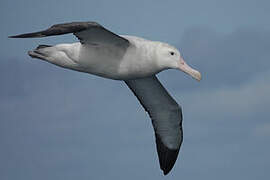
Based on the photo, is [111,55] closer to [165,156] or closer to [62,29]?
[62,29]

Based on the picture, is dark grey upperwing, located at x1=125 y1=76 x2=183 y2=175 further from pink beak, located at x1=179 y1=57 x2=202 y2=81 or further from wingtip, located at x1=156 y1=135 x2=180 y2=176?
pink beak, located at x1=179 y1=57 x2=202 y2=81

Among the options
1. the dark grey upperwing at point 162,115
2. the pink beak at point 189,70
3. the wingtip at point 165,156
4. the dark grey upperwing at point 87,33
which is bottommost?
the wingtip at point 165,156

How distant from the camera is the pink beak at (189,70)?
10719 mm

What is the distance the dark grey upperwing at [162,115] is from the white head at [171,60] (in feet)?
7.03

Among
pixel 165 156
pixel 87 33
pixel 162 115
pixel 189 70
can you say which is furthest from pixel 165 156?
pixel 87 33

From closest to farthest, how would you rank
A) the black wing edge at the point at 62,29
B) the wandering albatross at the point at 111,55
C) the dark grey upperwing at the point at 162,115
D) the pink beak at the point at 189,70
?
the black wing edge at the point at 62,29 < the wandering albatross at the point at 111,55 < the pink beak at the point at 189,70 < the dark grey upperwing at the point at 162,115

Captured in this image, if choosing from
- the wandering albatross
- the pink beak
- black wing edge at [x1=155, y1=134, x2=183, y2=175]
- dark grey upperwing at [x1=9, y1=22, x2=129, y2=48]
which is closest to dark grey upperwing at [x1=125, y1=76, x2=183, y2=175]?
black wing edge at [x1=155, y1=134, x2=183, y2=175]

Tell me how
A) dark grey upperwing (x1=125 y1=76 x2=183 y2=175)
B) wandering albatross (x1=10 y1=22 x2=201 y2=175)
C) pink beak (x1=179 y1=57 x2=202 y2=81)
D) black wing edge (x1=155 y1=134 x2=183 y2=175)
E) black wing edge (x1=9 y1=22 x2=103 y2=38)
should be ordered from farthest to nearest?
1. black wing edge (x1=155 y1=134 x2=183 y2=175)
2. dark grey upperwing (x1=125 y1=76 x2=183 y2=175)
3. pink beak (x1=179 y1=57 x2=202 y2=81)
4. wandering albatross (x1=10 y1=22 x2=201 y2=175)
5. black wing edge (x1=9 y1=22 x2=103 y2=38)

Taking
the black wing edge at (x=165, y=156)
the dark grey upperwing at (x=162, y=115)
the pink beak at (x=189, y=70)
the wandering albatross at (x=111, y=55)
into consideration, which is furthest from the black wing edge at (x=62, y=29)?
the black wing edge at (x=165, y=156)

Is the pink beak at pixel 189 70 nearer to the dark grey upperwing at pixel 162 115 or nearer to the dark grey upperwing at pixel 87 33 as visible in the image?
the dark grey upperwing at pixel 87 33

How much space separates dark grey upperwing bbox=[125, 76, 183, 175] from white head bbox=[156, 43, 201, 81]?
2144mm

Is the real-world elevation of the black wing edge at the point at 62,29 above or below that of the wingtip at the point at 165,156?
above

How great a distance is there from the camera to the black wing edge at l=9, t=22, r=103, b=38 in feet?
32.1

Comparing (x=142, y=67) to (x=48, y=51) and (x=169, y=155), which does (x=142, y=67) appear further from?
(x=169, y=155)
